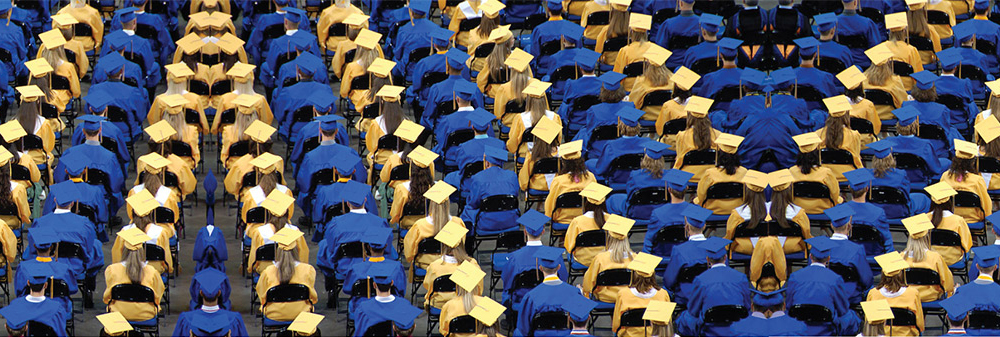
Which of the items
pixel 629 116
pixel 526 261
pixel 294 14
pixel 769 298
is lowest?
pixel 769 298

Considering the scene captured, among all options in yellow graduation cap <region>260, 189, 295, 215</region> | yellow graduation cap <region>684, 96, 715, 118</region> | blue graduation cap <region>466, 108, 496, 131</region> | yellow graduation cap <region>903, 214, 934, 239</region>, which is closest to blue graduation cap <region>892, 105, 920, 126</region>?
yellow graduation cap <region>684, 96, 715, 118</region>

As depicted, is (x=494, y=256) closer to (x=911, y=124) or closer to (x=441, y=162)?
(x=441, y=162)

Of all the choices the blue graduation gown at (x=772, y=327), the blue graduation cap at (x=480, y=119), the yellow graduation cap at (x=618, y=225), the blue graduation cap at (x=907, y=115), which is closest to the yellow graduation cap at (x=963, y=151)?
the blue graduation cap at (x=907, y=115)

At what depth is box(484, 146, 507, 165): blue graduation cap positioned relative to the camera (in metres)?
14.9

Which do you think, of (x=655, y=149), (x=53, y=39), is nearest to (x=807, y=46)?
(x=655, y=149)

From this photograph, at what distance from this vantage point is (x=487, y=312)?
498 inches

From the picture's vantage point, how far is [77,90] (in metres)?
16.9

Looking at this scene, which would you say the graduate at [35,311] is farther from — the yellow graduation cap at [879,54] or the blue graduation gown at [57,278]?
the yellow graduation cap at [879,54]

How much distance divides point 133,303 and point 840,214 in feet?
17.2

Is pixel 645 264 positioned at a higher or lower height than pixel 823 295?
higher

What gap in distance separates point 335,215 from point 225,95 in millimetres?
2470

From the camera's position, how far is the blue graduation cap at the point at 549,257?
13273 millimetres

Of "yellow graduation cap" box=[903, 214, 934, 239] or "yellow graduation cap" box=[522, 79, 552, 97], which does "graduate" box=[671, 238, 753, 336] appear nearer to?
"yellow graduation cap" box=[903, 214, 934, 239]

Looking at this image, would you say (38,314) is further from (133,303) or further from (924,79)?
(924,79)
